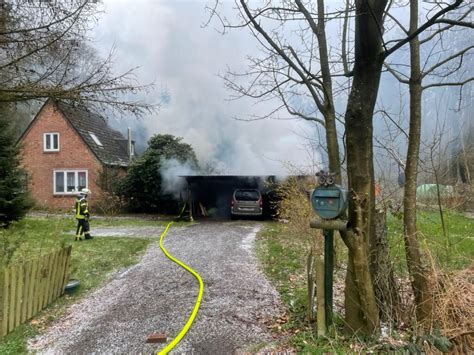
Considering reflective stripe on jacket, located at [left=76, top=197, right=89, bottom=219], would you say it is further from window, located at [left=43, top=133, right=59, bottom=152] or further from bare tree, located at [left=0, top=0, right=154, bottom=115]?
window, located at [left=43, top=133, right=59, bottom=152]

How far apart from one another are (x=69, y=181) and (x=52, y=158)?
1.84 metres

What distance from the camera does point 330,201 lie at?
394 centimetres

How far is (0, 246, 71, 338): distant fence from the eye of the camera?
4879mm

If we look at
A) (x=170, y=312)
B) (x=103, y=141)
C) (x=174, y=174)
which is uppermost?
(x=103, y=141)

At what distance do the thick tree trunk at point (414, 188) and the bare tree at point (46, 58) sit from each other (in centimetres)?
430

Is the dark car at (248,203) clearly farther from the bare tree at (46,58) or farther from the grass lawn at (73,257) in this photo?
the bare tree at (46,58)

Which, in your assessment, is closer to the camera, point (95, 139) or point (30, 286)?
point (30, 286)

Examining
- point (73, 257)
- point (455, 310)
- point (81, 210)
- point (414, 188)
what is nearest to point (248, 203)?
point (81, 210)

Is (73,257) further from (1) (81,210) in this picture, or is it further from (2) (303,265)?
(2) (303,265)

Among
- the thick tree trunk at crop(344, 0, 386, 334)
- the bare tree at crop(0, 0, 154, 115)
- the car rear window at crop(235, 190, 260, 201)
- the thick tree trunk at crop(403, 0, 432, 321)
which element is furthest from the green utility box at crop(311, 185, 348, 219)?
the car rear window at crop(235, 190, 260, 201)

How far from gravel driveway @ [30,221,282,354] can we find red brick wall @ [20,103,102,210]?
16579mm

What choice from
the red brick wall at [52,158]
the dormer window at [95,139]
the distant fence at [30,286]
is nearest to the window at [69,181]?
the red brick wall at [52,158]

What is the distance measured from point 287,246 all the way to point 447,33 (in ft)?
21.1

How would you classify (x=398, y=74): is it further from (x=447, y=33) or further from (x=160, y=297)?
(x=160, y=297)
